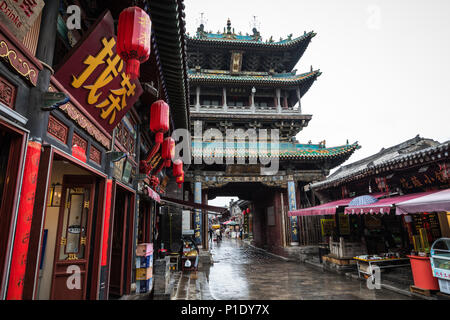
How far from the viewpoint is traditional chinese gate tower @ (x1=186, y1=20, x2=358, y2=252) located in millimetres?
13508

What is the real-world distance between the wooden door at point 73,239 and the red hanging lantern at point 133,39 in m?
2.56

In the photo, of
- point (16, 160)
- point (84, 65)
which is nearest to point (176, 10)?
point (84, 65)

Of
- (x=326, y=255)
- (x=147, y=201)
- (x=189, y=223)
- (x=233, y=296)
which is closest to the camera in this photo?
(x=233, y=296)

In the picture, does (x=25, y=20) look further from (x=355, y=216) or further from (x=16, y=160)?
(x=355, y=216)

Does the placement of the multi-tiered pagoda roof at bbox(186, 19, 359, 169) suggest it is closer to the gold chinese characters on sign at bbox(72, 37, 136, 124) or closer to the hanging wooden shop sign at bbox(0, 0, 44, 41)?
the gold chinese characters on sign at bbox(72, 37, 136, 124)

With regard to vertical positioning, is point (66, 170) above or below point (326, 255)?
above

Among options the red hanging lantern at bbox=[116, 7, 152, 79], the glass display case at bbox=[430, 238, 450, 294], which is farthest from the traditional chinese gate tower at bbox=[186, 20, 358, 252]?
the red hanging lantern at bbox=[116, 7, 152, 79]

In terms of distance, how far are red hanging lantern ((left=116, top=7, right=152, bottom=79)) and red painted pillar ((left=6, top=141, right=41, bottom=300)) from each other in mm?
1344

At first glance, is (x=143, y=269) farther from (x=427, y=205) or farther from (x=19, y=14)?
(x=427, y=205)

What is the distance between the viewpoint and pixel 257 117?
16.4 meters

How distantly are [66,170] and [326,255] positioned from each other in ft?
32.4

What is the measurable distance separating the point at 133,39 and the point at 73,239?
388 centimetres

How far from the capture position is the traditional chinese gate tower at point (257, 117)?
13.5 metres

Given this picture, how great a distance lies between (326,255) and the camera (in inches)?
403
